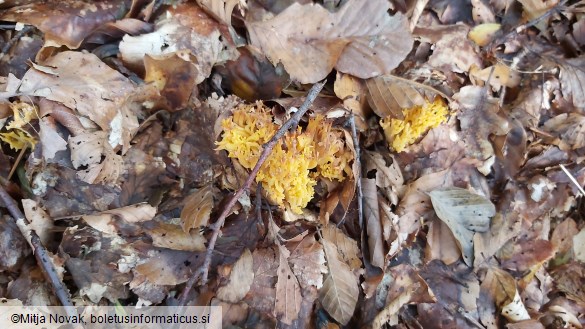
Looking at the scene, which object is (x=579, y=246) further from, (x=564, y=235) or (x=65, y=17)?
(x=65, y=17)

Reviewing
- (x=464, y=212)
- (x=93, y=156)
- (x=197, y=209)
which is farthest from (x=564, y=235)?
(x=93, y=156)

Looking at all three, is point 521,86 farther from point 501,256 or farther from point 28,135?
point 28,135

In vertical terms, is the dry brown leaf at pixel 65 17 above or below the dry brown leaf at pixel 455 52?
above

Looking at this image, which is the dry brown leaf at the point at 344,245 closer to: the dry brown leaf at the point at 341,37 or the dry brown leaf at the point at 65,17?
the dry brown leaf at the point at 341,37

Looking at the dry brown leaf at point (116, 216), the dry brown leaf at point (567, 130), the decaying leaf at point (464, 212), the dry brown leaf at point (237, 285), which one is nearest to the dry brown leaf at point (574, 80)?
the dry brown leaf at point (567, 130)

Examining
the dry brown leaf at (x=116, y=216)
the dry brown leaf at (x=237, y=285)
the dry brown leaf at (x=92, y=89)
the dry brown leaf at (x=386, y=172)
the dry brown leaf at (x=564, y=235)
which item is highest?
the dry brown leaf at (x=92, y=89)

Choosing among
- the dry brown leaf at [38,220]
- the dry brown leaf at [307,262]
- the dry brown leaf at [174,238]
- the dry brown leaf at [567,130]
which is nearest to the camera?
the dry brown leaf at [38,220]

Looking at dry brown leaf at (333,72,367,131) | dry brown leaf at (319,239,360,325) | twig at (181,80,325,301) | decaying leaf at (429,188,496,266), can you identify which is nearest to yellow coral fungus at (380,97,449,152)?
dry brown leaf at (333,72,367,131)
